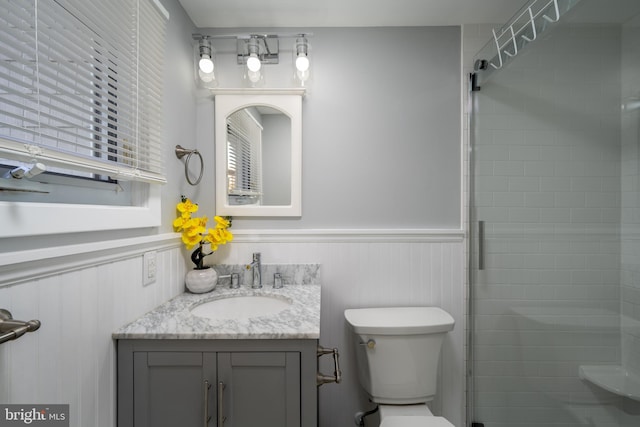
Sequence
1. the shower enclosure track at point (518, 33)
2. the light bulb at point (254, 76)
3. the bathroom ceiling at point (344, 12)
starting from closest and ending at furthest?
the shower enclosure track at point (518, 33) < the bathroom ceiling at point (344, 12) < the light bulb at point (254, 76)

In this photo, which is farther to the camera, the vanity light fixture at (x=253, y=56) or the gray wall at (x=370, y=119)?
the gray wall at (x=370, y=119)

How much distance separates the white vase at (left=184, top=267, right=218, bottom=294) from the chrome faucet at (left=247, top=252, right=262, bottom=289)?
0.67 feet

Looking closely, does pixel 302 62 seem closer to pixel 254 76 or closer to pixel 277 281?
pixel 254 76

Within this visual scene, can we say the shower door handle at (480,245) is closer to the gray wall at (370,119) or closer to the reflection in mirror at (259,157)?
the gray wall at (370,119)

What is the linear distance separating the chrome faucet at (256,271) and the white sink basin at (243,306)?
3.9 inches

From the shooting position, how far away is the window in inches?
27.5

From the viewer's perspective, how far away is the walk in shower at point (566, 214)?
1.03 meters

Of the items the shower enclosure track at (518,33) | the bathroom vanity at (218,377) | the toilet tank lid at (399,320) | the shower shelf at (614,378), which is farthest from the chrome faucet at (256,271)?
the shower enclosure track at (518,33)

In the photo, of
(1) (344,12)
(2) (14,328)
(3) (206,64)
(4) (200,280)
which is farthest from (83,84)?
(1) (344,12)

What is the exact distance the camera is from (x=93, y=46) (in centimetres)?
93

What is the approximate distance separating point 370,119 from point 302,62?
475 millimetres

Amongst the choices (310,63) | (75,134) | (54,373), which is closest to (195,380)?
(54,373)

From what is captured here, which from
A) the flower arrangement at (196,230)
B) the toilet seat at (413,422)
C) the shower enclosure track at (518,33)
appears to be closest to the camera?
the shower enclosure track at (518,33)

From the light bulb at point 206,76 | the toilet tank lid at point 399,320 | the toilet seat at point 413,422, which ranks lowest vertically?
the toilet seat at point 413,422
